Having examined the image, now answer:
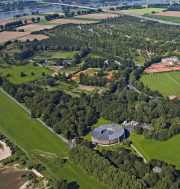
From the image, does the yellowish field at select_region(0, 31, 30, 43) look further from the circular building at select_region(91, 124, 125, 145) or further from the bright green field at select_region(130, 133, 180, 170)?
the bright green field at select_region(130, 133, 180, 170)

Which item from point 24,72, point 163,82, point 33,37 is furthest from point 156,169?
point 33,37

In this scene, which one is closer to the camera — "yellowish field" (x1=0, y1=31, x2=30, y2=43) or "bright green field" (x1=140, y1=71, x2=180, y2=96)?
"bright green field" (x1=140, y1=71, x2=180, y2=96)

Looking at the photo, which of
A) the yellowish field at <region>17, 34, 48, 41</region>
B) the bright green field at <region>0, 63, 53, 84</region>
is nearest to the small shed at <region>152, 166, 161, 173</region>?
the bright green field at <region>0, 63, 53, 84</region>

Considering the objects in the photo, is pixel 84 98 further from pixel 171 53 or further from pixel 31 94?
pixel 171 53

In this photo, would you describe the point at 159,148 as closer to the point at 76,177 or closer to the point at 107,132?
the point at 107,132

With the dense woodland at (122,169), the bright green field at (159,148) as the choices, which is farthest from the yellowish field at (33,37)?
the dense woodland at (122,169)

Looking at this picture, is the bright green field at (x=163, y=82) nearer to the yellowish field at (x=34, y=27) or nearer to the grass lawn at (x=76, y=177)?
the grass lawn at (x=76, y=177)

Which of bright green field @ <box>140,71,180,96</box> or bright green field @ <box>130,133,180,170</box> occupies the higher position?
bright green field @ <box>140,71,180,96</box>

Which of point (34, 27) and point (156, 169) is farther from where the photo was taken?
point (34, 27)
